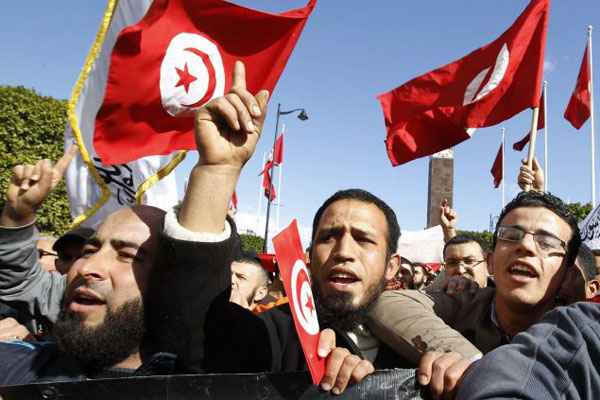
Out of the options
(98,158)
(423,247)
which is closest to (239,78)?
(98,158)

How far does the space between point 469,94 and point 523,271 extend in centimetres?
300

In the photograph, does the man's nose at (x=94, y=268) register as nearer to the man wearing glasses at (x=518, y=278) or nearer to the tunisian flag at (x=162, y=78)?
the man wearing glasses at (x=518, y=278)

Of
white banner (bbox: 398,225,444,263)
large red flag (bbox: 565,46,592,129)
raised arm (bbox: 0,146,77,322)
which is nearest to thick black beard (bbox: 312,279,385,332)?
raised arm (bbox: 0,146,77,322)

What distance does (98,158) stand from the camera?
11.4 ft

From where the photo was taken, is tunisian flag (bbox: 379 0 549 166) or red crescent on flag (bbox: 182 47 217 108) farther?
tunisian flag (bbox: 379 0 549 166)

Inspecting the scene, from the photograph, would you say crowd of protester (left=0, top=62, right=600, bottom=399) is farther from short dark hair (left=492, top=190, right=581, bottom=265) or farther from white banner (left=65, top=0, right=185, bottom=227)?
white banner (left=65, top=0, right=185, bottom=227)

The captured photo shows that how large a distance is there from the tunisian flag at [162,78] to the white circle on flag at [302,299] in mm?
2110

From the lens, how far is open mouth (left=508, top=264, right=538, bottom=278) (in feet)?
7.23

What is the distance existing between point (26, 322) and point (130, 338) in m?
2.24

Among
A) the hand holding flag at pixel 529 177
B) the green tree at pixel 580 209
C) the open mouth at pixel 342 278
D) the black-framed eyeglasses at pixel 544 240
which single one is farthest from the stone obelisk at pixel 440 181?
the open mouth at pixel 342 278

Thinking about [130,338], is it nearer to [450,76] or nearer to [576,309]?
[576,309]

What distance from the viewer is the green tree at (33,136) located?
49.6 feet

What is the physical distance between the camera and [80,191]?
12.1ft

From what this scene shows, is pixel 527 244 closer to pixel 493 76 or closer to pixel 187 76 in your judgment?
pixel 187 76
